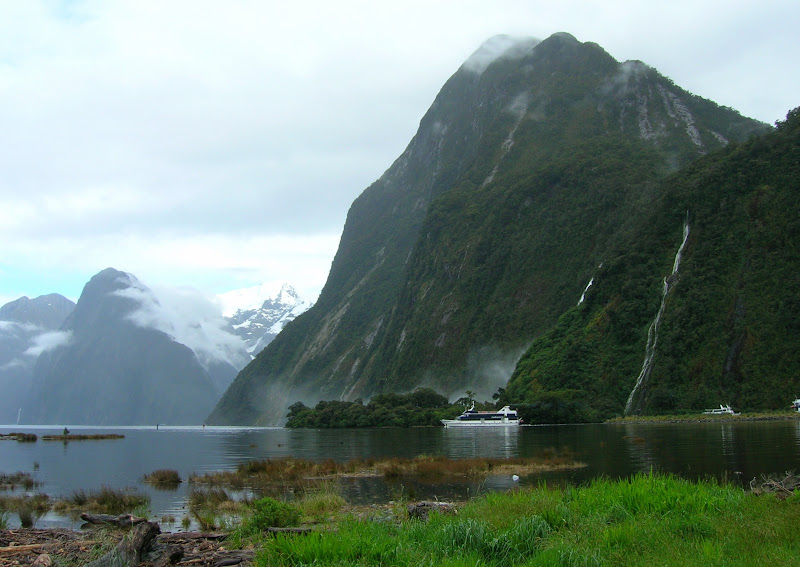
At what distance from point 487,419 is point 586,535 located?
392 ft

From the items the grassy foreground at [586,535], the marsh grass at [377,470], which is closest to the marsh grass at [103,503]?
the marsh grass at [377,470]

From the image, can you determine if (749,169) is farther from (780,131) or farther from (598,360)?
(598,360)

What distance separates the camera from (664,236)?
5714 inches

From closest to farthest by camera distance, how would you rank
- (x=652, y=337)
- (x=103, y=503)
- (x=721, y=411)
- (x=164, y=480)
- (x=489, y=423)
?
(x=103, y=503), (x=164, y=480), (x=721, y=411), (x=489, y=423), (x=652, y=337)

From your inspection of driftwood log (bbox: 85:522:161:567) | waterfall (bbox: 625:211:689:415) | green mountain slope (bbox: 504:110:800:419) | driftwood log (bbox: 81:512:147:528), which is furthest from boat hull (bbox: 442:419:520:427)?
driftwood log (bbox: 85:522:161:567)

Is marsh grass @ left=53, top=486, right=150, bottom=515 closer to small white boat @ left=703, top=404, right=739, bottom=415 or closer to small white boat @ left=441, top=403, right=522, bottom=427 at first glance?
small white boat @ left=703, top=404, right=739, bottom=415

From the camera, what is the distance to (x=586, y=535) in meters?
12.1

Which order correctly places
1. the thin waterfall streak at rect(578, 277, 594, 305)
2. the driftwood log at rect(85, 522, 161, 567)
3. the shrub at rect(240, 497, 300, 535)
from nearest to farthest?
the driftwood log at rect(85, 522, 161, 567)
the shrub at rect(240, 497, 300, 535)
the thin waterfall streak at rect(578, 277, 594, 305)

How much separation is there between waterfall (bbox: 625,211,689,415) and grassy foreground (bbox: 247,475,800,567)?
4518 inches

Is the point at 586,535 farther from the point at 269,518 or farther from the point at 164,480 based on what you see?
the point at 164,480

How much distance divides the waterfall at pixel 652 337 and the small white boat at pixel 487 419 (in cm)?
2025

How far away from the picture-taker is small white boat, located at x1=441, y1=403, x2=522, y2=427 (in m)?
124

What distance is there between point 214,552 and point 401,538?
485 centimetres

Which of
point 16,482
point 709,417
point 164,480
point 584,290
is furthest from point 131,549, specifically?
point 584,290
